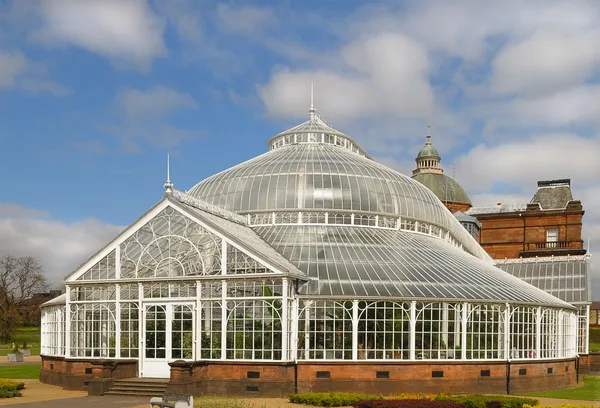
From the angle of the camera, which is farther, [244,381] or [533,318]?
[533,318]

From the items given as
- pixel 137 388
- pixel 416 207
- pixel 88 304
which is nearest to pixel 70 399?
→ pixel 137 388

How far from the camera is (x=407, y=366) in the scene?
104 feet

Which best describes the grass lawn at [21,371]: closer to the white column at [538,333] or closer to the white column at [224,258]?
the white column at [224,258]

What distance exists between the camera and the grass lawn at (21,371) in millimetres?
42625

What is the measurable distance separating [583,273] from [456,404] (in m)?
31.4

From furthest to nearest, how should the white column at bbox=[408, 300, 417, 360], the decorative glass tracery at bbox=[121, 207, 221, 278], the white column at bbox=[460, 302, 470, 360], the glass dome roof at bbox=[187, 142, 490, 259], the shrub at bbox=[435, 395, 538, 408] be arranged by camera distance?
the glass dome roof at bbox=[187, 142, 490, 259] → the white column at bbox=[460, 302, 470, 360] → the decorative glass tracery at bbox=[121, 207, 221, 278] → the white column at bbox=[408, 300, 417, 360] → the shrub at bbox=[435, 395, 538, 408]

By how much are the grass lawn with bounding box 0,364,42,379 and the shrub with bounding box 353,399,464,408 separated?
24907 mm

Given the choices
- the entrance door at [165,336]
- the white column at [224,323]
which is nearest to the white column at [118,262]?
the entrance door at [165,336]

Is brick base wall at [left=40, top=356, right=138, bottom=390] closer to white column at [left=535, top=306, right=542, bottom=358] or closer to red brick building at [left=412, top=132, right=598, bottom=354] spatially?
white column at [left=535, top=306, right=542, bottom=358]

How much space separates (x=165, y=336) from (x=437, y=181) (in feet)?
231

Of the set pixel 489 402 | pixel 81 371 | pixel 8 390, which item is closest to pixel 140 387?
pixel 81 371

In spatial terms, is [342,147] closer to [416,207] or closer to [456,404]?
[416,207]

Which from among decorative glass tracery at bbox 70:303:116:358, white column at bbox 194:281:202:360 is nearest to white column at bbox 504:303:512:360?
white column at bbox 194:281:202:360

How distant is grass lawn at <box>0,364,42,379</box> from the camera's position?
42625 millimetres
